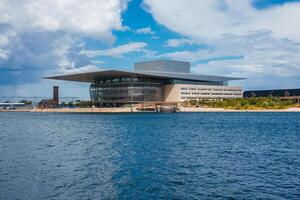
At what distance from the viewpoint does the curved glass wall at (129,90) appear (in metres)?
130

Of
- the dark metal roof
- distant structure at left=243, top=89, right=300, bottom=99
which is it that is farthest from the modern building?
the dark metal roof

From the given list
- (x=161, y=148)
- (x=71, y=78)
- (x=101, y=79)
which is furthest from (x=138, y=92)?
(x=161, y=148)

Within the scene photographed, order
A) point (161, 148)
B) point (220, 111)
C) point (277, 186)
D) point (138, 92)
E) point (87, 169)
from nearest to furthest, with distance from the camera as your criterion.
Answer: point (277, 186)
point (87, 169)
point (161, 148)
point (220, 111)
point (138, 92)

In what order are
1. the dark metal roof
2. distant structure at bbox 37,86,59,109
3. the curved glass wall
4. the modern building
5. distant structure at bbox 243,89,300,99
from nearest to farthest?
the curved glass wall < the modern building < distant structure at bbox 243,89,300,99 < the dark metal roof < distant structure at bbox 37,86,59,109

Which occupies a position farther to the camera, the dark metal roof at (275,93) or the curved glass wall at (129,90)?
the dark metal roof at (275,93)

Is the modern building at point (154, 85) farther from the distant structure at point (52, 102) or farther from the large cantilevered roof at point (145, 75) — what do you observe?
the distant structure at point (52, 102)

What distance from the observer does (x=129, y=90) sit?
130250 mm

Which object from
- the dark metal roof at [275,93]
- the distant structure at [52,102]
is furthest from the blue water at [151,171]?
the distant structure at [52,102]

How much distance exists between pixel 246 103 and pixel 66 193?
10737cm

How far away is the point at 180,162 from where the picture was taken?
21.1 m

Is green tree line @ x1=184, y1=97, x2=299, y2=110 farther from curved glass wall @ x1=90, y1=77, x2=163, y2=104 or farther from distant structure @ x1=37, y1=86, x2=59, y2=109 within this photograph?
distant structure @ x1=37, y1=86, x2=59, y2=109

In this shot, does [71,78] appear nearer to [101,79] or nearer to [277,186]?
[101,79]

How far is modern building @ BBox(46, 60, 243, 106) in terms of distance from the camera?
131 meters

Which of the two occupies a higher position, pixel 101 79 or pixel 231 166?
pixel 101 79
